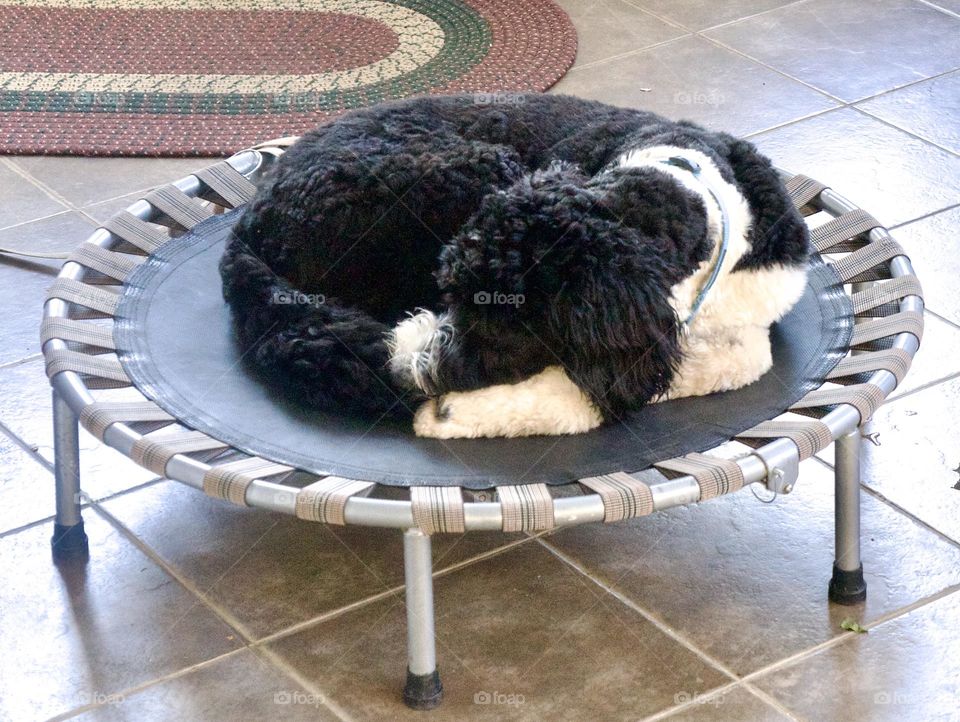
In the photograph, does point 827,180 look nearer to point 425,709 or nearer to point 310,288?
point 310,288

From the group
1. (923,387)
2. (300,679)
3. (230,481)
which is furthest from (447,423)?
(923,387)

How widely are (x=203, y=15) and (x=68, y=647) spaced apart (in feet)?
9.25

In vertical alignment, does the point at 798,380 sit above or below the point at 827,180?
above

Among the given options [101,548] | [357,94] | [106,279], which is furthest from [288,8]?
[101,548]

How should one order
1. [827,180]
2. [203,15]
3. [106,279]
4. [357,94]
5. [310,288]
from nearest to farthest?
[310,288] < [106,279] < [827,180] < [357,94] < [203,15]

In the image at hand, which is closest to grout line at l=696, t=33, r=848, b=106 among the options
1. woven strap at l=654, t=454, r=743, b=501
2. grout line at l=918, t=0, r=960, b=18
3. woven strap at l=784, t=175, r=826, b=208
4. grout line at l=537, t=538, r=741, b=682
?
grout line at l=918, t=0, r=960, b=18

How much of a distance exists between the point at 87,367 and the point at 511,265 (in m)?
0.70

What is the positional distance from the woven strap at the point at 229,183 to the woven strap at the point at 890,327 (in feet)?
3.88

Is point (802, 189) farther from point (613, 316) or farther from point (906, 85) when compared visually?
point (906, 85)

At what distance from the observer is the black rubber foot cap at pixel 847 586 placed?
1987 millimetres

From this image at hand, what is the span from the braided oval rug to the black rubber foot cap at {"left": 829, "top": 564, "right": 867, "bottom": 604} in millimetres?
2038

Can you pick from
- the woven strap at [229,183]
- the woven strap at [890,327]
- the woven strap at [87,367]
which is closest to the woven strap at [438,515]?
the woven strap at [87,367]

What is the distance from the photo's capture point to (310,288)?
207 centimetres

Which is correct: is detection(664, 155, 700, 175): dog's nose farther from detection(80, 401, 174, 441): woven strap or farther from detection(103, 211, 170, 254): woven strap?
detection(103, 211, 170, 254): woven strap
